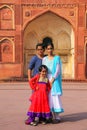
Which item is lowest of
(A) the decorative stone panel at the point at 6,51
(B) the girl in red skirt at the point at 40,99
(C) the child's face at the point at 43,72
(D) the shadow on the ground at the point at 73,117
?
(D) the shadow on the ground at the point at 73,117

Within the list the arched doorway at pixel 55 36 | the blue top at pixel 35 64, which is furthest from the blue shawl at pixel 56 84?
the arched doorway at pixel 55 36

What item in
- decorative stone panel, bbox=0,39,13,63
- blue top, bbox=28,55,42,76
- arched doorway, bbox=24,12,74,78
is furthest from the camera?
arched doorway, bbox=24,12,74,78

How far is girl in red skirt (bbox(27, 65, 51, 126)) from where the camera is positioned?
549cm

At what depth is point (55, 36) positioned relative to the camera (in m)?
19.9

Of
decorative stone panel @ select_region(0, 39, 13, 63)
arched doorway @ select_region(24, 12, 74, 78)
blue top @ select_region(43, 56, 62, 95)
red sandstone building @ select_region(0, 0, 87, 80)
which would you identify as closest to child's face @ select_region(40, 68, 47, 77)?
blue top @ select_region(43, 56, 62, 95)

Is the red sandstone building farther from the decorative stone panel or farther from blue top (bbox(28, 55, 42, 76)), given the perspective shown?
blue top (bbox(28, 55, 42, 76))

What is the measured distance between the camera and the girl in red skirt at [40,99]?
5.49 metres

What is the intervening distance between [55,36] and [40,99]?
14.6 meters

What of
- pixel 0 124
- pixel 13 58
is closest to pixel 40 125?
pixel 0 124

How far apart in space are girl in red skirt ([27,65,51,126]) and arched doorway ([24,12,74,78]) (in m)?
13.2

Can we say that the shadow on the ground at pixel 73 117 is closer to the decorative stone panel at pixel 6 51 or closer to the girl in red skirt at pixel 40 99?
the girl in red skirt at pixel 40 99

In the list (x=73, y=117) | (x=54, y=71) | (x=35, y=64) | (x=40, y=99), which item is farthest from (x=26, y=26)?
(x=40, y=99)

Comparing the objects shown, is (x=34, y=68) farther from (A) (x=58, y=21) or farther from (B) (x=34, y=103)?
(A) (x=58, y=21)

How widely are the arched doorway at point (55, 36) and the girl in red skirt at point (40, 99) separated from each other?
13244mm
